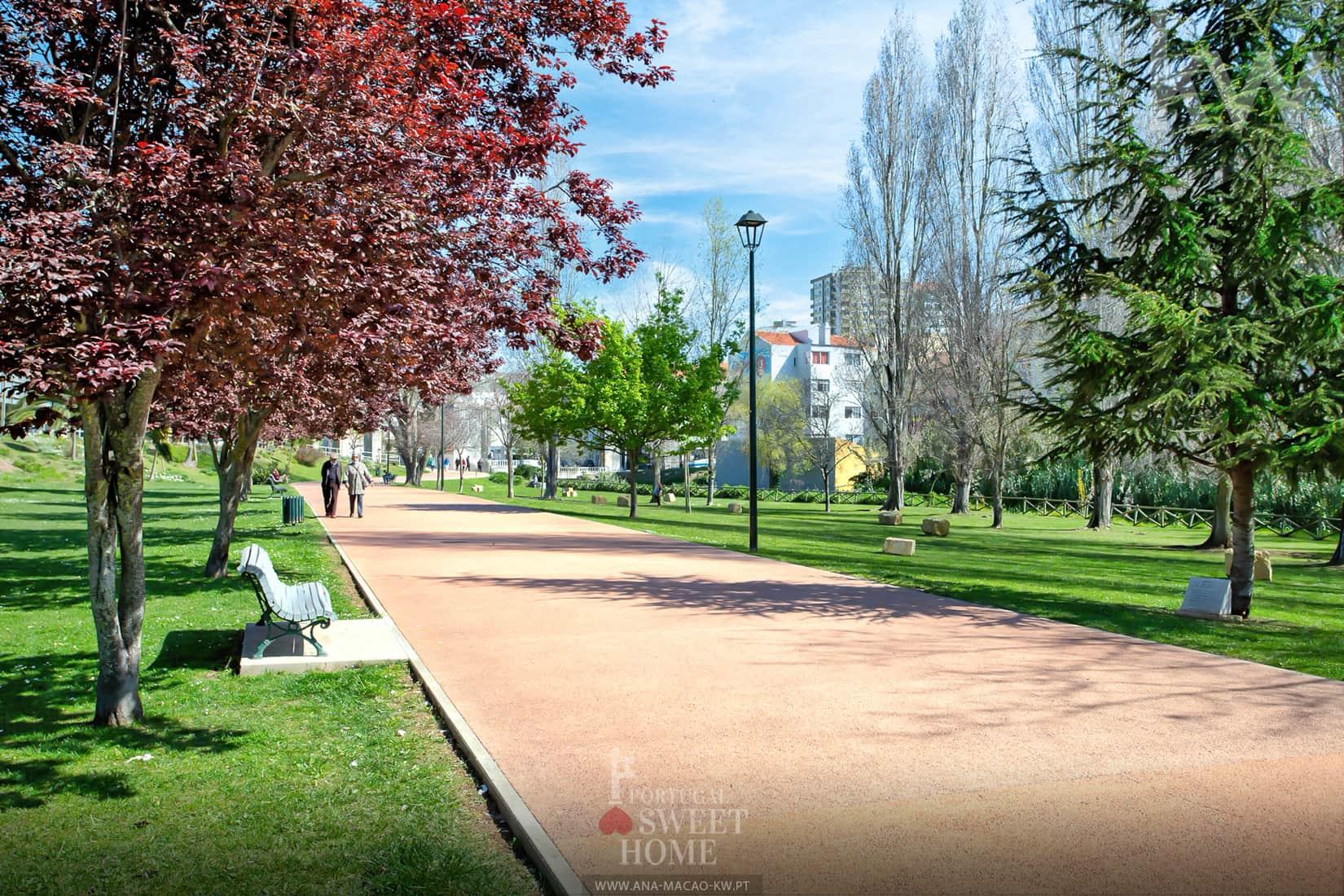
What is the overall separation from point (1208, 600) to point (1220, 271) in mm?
3949

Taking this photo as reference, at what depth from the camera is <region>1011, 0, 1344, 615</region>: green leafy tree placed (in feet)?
33.5

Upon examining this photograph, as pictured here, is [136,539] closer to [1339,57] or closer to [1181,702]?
[1181,702]

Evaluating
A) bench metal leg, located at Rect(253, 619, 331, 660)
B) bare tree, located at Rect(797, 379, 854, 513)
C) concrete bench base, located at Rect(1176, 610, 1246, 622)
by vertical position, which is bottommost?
concrete bench base, located at Rect(1176, 610, 1246, 622)

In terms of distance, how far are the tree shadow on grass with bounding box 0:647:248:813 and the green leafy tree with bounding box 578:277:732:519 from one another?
76.7 feet

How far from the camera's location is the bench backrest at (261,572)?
754 cm

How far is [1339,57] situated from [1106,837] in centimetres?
1110

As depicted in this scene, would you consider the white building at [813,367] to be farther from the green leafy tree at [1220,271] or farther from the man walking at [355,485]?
the green leafy tree at [1220,271]

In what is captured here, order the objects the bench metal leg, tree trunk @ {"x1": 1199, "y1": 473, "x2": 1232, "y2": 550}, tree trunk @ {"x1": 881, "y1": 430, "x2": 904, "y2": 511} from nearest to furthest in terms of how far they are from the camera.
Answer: the bench metal leg, tree trunk @ {"x1": 1199, "y1": 473, "x2": 1232, "y2": 550}, tree trunk @ {"x1": 881, "y1": 430, "x2": 904, "y2": 511}

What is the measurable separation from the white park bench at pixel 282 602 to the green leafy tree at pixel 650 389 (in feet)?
73.9

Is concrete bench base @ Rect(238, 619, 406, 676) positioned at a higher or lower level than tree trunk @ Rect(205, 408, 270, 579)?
lower

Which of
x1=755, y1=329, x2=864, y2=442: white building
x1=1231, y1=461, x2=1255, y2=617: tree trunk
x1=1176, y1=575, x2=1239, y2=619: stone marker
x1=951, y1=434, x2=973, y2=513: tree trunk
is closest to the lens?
x1=1176, y1=575, x2=1239, y2=619: stone marker

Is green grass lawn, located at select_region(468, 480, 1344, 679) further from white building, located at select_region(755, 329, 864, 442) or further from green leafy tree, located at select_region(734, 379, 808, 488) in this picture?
white building, located at select_region(755, 329, 864, 442)

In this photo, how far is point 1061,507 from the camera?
42.0 metres

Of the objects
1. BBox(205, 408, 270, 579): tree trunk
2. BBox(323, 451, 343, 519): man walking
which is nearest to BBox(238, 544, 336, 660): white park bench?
BBox(205, 408, 270, 579): tree trunk
